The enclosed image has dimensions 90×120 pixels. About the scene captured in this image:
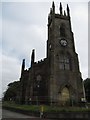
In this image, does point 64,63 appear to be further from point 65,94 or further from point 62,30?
point 62,30

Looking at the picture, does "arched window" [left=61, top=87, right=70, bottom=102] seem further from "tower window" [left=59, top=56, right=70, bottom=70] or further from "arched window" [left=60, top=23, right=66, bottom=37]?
"arched window" [left=60, top=23, right=66, bottom=37]

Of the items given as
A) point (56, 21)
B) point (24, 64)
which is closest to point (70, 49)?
point (56, 21)

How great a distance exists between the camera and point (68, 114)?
2100 cm

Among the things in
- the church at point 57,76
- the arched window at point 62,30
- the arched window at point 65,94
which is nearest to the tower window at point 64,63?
the church at point 57,76

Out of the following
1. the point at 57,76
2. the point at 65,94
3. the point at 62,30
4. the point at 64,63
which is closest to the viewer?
the point at 65,94

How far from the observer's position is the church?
124 feet

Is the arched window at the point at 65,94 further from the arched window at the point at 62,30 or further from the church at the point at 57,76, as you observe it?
the arched window at the point at 62,30

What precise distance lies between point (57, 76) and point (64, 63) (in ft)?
13.9

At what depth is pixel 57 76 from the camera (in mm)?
39094

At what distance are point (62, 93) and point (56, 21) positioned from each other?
19.9 metres

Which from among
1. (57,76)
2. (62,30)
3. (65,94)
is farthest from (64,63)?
(62,30)

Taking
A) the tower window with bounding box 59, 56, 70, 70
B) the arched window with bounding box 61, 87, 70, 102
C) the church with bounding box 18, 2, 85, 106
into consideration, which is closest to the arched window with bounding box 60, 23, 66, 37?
the church with bounding box 18, 2, 85, 106

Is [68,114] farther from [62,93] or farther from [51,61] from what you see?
[51,61]

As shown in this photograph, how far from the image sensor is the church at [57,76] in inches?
1490
